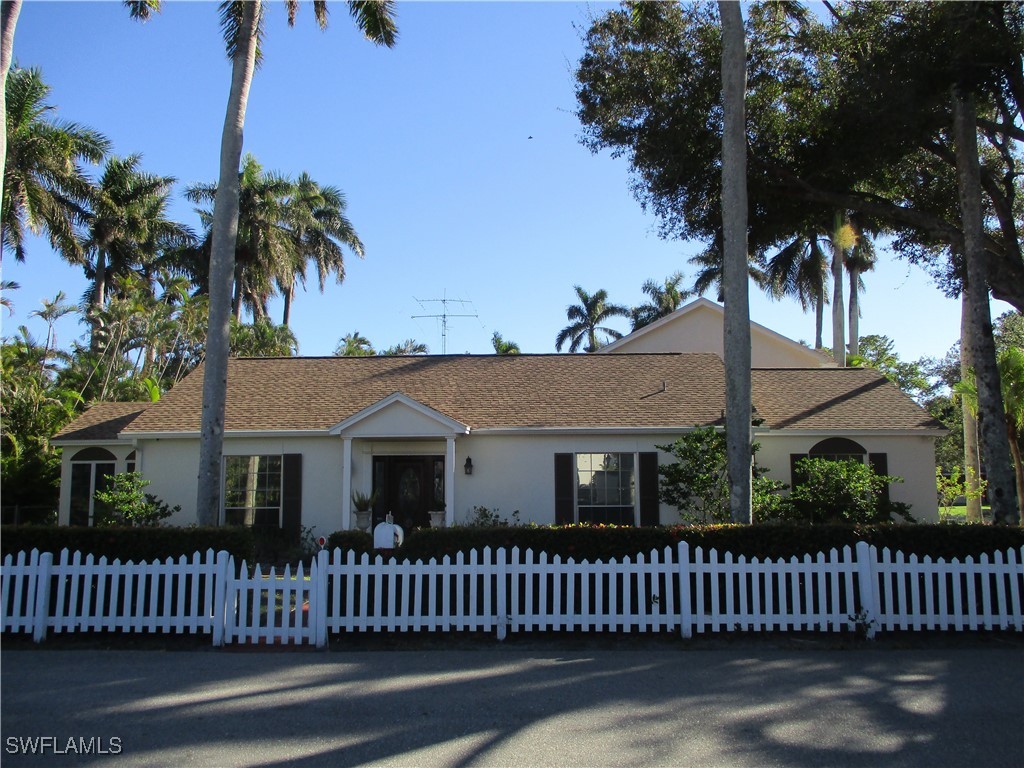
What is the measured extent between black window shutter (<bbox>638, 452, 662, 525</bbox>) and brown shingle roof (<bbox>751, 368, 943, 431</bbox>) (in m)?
2.71

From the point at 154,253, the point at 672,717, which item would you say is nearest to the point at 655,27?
the point at 672,717

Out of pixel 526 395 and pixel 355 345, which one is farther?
pixel 355 345

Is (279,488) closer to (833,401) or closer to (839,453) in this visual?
(839,453)

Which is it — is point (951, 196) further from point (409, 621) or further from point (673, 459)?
point (409, 621)

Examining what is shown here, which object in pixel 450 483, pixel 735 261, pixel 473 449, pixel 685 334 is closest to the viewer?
pixel 735 261

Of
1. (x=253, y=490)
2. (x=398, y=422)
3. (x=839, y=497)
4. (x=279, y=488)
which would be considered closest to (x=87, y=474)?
(x=253, y=490)

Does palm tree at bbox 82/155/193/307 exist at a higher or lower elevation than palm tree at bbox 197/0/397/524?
higher

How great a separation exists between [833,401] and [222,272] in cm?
1305

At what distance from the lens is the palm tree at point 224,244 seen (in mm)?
12273

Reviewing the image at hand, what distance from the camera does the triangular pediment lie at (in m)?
15.5

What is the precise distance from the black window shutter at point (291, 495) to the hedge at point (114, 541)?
5757 mm

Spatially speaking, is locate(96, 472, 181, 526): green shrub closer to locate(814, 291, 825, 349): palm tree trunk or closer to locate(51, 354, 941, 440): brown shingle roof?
locate(51, 354, 941, 440): brown shingle roof

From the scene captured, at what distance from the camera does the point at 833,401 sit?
17.7m

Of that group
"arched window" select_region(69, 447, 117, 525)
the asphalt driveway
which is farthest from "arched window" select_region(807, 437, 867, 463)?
"arched window" select_region(69, 447, 117, 525)
